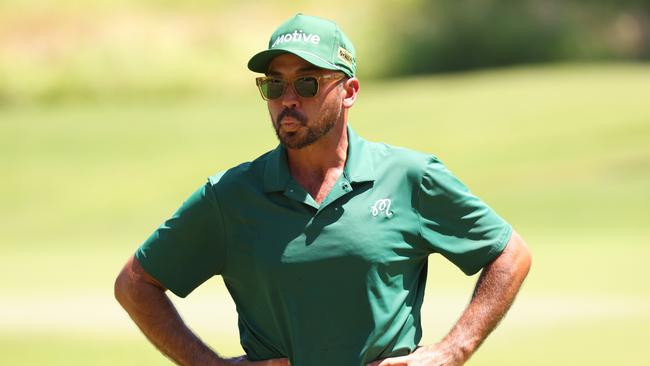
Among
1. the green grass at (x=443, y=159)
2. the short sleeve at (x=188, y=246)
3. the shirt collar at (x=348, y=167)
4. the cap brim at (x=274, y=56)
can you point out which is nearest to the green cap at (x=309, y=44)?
the cap brim at (x=274, y=56)

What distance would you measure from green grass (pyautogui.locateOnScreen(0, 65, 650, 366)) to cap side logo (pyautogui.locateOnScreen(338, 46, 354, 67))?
5819 millimetres

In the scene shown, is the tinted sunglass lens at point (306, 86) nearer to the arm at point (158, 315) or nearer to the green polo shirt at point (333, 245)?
the green polo shirt at point (333, 245)

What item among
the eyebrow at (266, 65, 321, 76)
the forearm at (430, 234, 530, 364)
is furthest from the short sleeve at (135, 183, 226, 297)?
the forearm at (430, 234, 530, 364)

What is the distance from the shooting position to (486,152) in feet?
98.5

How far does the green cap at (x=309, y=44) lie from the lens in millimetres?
4359

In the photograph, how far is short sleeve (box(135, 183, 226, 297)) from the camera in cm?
441

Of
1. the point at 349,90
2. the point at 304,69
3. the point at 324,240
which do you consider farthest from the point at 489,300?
the point at 304,69

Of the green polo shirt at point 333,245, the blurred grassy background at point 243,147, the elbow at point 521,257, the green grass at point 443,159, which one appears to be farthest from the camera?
the blurred grassy background at point 243,147

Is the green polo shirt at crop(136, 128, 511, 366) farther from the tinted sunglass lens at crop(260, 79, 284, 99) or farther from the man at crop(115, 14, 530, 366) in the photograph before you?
the tinted sunglass lens at crop(260, 79, 284, 99)

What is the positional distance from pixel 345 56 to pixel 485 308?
34.4 inches

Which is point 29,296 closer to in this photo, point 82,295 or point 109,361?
point 82,295

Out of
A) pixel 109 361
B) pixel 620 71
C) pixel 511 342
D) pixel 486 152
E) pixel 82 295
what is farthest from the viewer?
pixel 620 71

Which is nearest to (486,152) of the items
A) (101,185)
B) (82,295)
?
(101,185)

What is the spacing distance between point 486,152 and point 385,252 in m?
25.9
